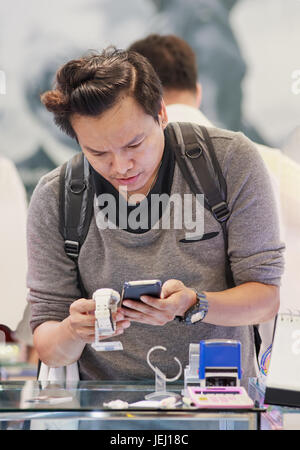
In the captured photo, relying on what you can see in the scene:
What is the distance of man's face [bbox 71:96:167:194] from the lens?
76.3 inches

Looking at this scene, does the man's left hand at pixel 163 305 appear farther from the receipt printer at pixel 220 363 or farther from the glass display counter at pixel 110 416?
the glass display counter at pixel 110 416

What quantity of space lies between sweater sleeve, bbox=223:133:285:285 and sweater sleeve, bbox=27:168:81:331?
554 mm

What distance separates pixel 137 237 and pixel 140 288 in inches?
15.0

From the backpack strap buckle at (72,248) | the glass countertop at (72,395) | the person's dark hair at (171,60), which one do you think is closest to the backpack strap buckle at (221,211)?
the backpack strap buckle at (72,248)

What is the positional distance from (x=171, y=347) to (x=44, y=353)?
409 mm

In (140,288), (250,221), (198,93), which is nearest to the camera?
(140,288)

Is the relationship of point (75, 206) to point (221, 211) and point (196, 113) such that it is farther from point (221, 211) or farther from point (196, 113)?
point (196, 113)

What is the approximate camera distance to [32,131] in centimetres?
356

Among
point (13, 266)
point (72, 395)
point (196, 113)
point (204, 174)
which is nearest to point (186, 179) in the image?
point (204, 174)

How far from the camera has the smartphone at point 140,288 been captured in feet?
5.74

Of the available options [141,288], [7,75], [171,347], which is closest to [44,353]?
[171,347]

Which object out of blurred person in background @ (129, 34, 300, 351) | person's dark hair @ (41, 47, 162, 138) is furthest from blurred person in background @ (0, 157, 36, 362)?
person's dark hair @ (41, 47, 162, 138)

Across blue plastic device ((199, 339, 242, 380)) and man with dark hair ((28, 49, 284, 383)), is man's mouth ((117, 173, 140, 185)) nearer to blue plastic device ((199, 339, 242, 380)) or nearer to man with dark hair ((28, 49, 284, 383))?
man with dark hair ((28, 49, 284, 383))

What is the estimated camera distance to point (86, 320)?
1.86 m
